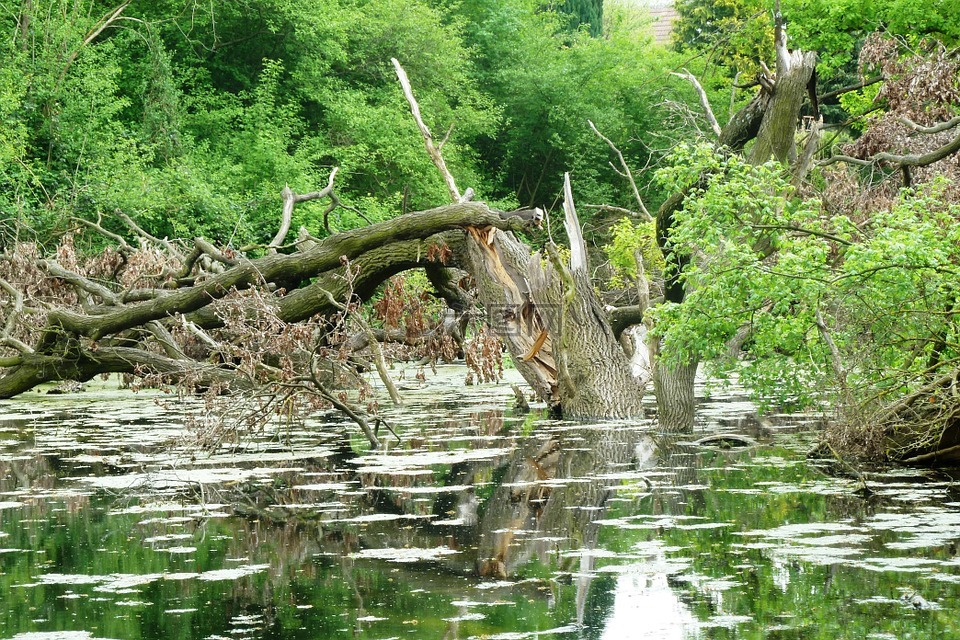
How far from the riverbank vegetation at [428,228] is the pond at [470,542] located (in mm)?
1041

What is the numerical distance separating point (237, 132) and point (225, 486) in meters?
22.6

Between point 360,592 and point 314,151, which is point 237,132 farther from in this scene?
point 360,592

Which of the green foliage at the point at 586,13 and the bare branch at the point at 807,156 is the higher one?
the green foliage at the point at 586,13

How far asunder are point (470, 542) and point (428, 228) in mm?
6713

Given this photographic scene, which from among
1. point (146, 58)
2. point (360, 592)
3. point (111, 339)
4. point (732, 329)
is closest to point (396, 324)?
point (111, 339)

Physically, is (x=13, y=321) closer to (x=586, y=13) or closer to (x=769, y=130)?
(x=769, y=130)

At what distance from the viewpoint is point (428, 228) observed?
1270 centimetres

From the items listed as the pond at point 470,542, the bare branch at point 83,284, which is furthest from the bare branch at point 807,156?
the bare branch at point 83,284

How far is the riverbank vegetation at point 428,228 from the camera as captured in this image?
9.12m

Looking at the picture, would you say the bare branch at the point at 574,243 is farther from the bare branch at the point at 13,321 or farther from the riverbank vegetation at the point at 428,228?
the bare branch at the point at 13,321

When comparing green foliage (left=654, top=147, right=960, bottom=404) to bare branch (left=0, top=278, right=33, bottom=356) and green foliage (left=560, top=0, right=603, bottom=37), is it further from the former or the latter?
green foliage (left=560, top=0, right=603, bottom=37)

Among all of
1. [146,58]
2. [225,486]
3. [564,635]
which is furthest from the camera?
[146,58]

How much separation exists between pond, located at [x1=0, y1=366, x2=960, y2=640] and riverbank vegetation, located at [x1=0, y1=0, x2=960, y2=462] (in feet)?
3.41

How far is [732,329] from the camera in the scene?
31.3ft
